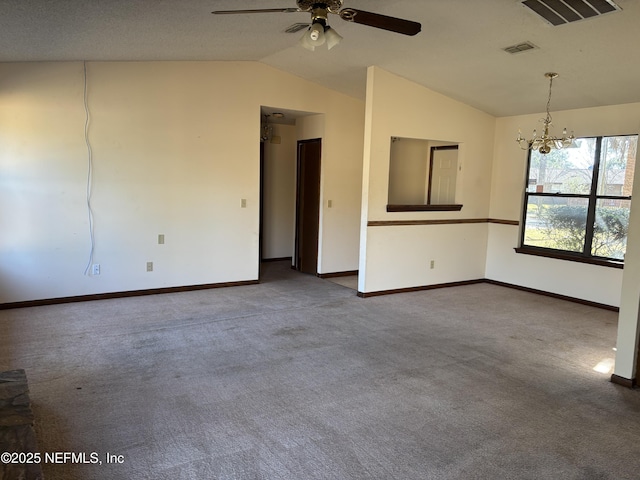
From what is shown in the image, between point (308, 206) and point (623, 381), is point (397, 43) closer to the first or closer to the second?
point (308, 206)

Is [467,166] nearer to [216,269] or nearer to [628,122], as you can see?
[628,122]

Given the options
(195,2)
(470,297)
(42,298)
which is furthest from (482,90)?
(42,298)

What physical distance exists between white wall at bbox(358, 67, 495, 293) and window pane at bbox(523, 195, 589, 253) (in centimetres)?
67

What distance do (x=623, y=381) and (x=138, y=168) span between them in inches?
201

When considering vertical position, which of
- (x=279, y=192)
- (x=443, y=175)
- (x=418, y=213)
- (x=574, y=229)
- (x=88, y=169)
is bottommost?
(x=574, y=229)

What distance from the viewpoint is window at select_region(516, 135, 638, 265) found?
5.28 metres

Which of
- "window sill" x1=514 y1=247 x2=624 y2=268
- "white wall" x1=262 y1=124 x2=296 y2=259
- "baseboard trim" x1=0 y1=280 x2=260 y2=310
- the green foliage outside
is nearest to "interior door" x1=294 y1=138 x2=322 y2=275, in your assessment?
"white wall" x1=262 y1=124 x2=296 y2=259

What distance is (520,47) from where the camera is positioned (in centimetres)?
412

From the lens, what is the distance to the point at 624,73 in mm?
4336

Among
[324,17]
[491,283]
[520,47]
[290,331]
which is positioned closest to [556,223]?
[491,283]

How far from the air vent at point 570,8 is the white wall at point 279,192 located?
4.82 m

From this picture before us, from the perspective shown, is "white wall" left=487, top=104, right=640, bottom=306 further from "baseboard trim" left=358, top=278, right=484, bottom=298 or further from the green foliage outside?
"baseboard trim" left=358, top=278, right=484, bottom=298

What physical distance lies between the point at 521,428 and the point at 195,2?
12.0 ft

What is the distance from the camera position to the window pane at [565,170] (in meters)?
5.56
